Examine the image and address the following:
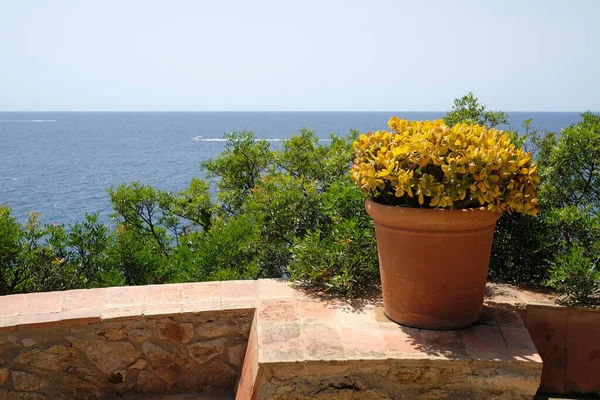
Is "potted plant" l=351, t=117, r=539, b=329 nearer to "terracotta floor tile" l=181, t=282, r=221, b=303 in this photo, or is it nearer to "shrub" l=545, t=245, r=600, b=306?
"shrub" l=545, t=245, r=600, b=306

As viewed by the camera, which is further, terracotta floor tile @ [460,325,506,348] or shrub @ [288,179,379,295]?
shrub @ [288,179,379,295]

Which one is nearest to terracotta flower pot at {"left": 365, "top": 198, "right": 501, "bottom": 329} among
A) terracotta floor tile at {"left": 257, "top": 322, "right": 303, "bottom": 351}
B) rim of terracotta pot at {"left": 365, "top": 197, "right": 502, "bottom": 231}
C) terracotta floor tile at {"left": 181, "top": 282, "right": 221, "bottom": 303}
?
rim of terracotta pot at {"left": 365, "top": 197, "right": 502, "bottom": 231}

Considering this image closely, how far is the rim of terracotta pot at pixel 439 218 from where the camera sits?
2.72m

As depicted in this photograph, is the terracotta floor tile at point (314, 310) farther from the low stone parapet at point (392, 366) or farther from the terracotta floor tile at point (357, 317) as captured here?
the low stone parapet at point (392, 366)

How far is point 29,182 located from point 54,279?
42.1 m

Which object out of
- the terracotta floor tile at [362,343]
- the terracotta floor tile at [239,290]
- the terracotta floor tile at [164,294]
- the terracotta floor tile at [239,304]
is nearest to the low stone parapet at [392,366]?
the terracotta floor tile at [362,343]

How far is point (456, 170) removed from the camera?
2648 mm

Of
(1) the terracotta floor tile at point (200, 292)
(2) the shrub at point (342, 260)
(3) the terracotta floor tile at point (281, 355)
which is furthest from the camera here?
(2) the shrub at point (342, 260)

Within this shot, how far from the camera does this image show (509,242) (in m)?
3.62

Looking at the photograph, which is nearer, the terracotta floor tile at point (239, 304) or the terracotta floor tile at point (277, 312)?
the terracotta floor tile at point (277, 312)

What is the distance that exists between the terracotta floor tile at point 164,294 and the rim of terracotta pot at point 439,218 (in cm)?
133

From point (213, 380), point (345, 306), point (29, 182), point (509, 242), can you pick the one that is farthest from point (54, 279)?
point (29, 182)

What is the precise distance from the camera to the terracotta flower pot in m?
2.75

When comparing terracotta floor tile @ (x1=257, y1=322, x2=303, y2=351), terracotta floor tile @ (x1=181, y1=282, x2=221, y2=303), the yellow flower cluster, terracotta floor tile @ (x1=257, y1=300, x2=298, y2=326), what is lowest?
terracotta floor tile @ (x1=257, y1=322, x2=303, y2=351)
